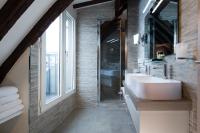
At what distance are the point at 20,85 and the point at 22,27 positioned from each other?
2.53ft

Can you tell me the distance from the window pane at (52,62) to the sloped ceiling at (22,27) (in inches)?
41.8

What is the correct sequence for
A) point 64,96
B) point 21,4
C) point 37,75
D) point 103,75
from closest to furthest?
point 21,4 → point 37,75 → point 64,96 → point 103,75

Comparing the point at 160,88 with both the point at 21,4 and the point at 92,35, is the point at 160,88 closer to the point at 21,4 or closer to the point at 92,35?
the point at 21,4

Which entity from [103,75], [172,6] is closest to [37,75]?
[172,6]

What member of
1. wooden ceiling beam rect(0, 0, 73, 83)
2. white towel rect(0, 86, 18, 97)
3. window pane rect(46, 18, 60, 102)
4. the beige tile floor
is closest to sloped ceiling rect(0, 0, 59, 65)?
wooden ceiling beam rect(0, 0, 73, 83)

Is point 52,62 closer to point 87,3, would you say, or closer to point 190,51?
point 87,3

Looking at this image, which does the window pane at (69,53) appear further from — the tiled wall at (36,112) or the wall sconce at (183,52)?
the wall sconce at (183,52)

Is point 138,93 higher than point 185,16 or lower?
lower

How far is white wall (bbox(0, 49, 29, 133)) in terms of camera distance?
2799 millimetres

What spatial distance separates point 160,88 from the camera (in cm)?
205

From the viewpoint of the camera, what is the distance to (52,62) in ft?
13.5

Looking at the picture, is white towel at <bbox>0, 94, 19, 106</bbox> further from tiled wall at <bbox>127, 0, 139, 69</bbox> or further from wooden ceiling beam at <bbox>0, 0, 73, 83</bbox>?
tiled wall at <bbox>127, 0, 139, 69</bbox>

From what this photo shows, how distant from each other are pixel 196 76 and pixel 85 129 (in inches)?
97.4

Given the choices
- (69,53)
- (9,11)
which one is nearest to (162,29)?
(9,11)
